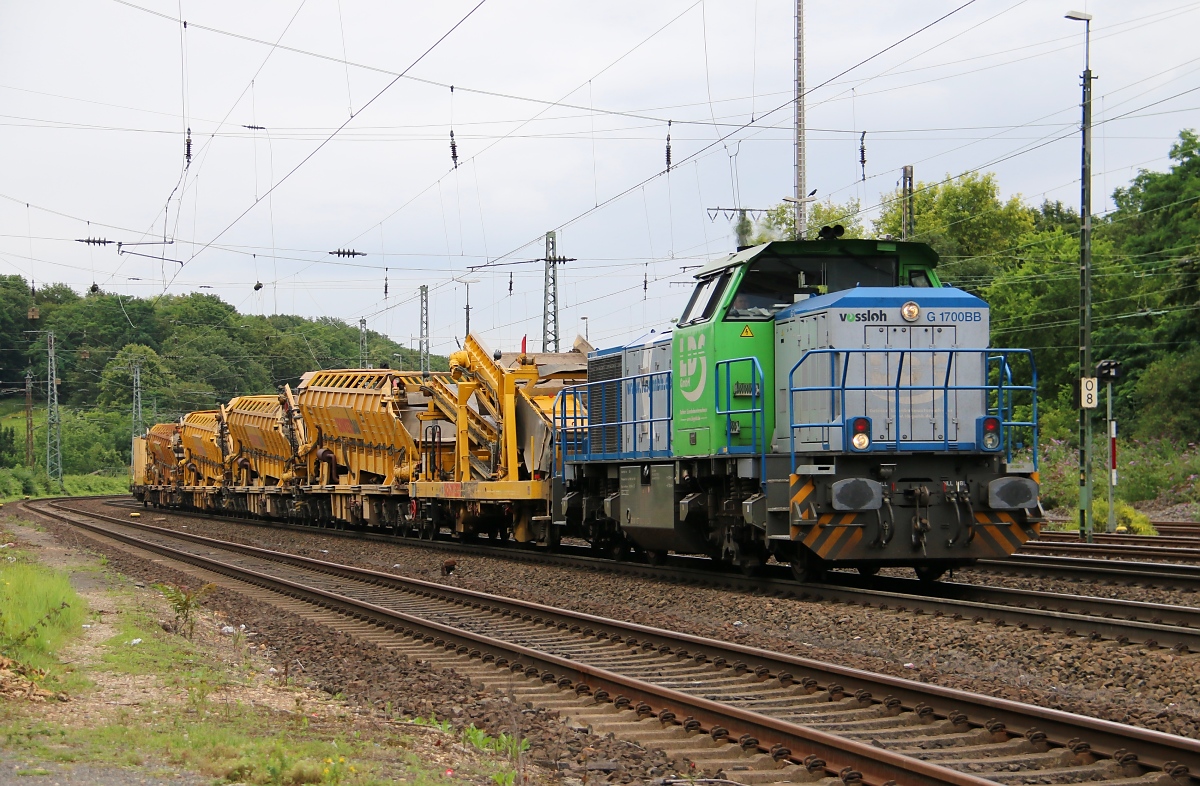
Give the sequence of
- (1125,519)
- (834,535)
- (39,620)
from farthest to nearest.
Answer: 1. (1125,519)
2. (834,535)
3. (39,620)

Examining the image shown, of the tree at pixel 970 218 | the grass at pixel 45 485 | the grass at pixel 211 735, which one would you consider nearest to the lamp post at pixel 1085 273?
the grass at pixel 211 735

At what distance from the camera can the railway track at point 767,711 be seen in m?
5.61

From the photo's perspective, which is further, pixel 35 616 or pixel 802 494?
pixel 802 494

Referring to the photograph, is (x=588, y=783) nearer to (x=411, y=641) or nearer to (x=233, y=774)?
(x=233, y=774)

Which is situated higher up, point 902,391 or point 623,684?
point 902,391

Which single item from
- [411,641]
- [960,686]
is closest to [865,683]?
[960,686]

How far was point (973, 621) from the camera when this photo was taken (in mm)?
10008

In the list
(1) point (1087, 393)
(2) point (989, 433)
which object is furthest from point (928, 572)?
(1) point (1087, 393)

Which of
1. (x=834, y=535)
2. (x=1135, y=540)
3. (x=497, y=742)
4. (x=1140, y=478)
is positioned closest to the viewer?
(x=497, y=742)

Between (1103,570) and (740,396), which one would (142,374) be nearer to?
(740,396)

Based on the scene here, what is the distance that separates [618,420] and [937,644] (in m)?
7.51

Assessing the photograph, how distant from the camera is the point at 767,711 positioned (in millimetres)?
7102

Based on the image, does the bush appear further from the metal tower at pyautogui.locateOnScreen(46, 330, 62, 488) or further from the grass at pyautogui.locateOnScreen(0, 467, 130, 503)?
the metal tower at pyautogui.locateOnScreen(46, 330, 62, 488)

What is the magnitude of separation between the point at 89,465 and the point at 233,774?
8696 centimetres
